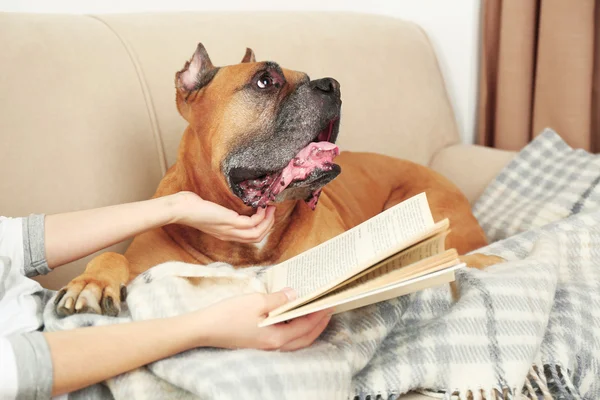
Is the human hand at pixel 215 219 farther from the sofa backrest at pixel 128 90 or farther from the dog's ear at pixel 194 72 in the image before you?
the sofa backrest at pixel 128 90

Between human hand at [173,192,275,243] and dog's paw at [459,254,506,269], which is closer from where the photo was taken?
human hand at [173,192,275,243]

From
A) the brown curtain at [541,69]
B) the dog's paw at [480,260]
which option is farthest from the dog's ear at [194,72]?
the brown curtain at [541,69]

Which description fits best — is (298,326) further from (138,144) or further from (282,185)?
(138,144)

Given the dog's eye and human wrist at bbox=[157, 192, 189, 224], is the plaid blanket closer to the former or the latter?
human wrist at bbox=[157, 192, 189, 224]

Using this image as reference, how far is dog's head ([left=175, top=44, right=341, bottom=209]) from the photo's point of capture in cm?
120

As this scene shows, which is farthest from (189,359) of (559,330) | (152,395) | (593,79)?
(593,79)

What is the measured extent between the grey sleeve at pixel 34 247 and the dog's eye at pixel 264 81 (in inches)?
18.5

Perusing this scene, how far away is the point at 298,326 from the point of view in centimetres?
89

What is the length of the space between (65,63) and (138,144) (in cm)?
24

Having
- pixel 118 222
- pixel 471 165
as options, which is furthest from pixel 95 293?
pixel 471 165

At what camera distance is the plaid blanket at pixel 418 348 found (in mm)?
841

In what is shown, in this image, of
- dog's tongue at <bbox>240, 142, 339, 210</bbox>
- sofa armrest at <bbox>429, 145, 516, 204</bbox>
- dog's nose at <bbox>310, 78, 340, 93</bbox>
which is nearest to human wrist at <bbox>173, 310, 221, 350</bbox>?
dog's tongue at <bbox>240, 142, 339, 210</bbox>

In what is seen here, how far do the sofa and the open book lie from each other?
56 centimetres

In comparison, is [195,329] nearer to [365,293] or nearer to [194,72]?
[365,293]
